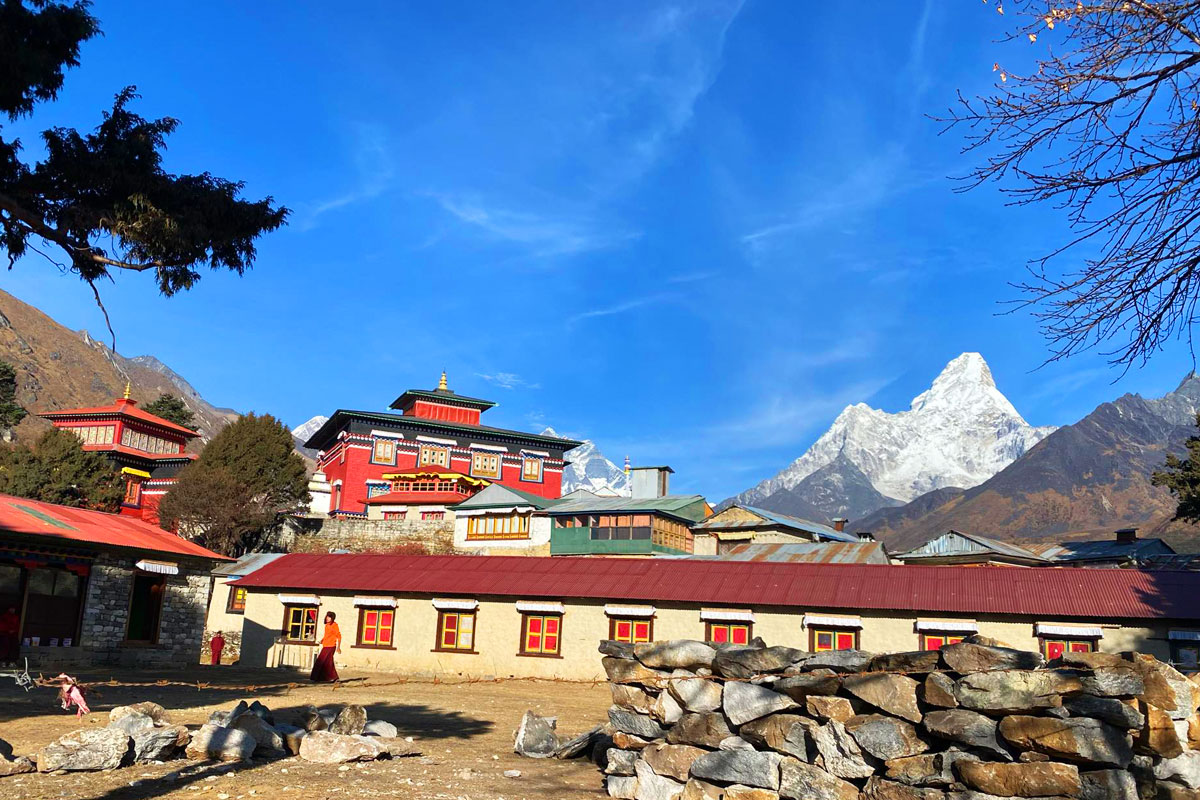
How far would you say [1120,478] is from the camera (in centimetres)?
18338

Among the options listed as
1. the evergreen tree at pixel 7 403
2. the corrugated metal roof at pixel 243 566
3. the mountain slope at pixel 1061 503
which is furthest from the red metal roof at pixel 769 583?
the mountain slope at pixel 1061 503

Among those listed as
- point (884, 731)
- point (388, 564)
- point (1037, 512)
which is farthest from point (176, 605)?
point (1037, 512)

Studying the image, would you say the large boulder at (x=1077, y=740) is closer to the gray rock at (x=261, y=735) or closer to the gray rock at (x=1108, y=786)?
the gray rock at (x=1108, y=786)

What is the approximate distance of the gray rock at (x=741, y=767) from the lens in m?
8.99

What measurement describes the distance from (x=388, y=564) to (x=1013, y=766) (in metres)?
24.6

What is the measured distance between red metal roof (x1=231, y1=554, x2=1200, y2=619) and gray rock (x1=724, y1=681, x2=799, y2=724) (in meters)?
14.4

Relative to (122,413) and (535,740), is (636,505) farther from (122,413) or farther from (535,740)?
(122,413)

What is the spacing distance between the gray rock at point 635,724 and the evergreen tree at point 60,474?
50348 millimetres

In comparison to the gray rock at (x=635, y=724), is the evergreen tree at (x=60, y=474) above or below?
above

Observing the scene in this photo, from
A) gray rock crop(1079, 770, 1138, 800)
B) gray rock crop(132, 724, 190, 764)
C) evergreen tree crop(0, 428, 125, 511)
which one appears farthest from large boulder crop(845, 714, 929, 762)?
evergreen tree crop(0, 428, 125, 511)

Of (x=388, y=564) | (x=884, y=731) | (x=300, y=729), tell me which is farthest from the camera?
(x=388, y=564)

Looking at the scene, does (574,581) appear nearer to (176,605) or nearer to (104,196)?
(176,605)

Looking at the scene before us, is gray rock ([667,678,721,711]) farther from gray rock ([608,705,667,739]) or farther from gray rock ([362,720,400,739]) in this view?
gray rock ([362,720,400,739])

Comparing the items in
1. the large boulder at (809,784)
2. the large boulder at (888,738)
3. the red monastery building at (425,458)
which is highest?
the red monastery building at (425,458)
